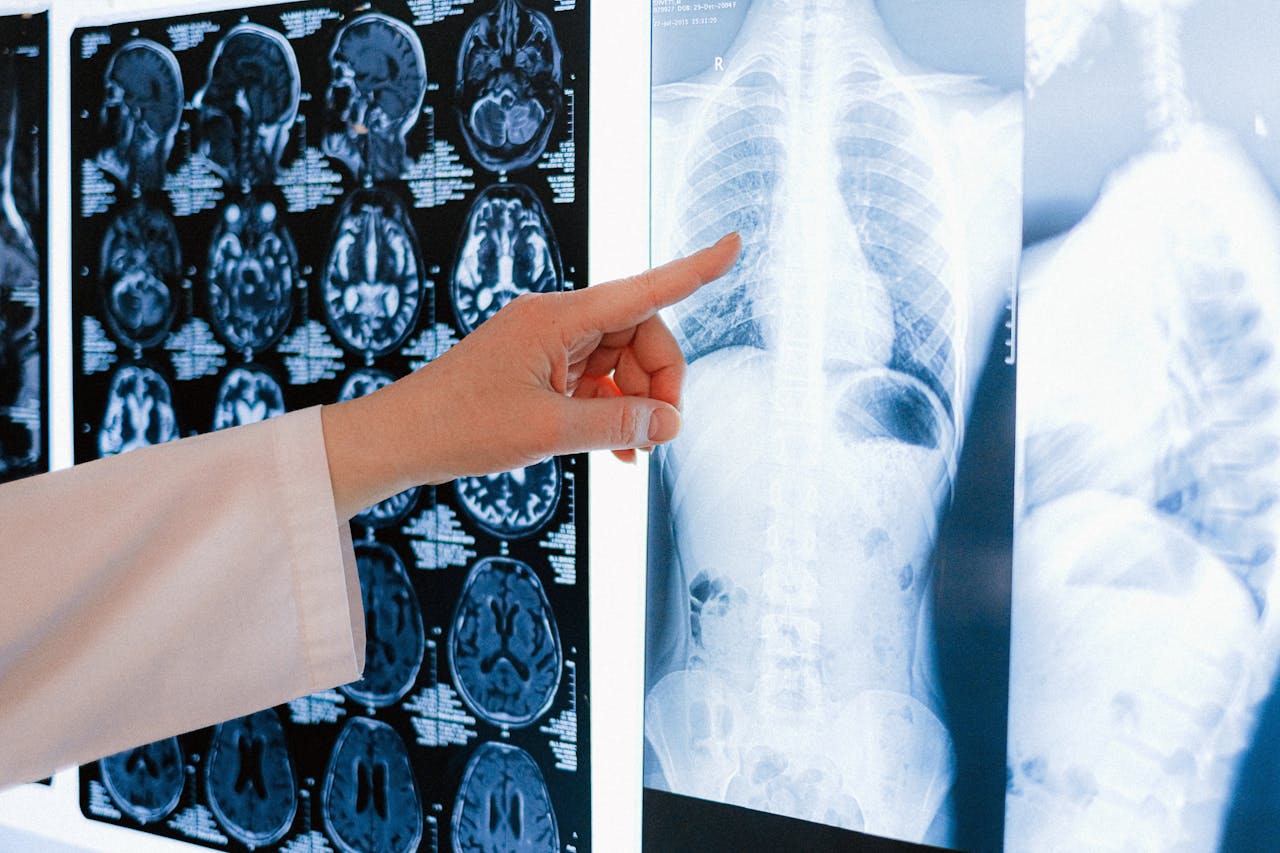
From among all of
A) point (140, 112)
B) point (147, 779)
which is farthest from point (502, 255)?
point (147, 779)

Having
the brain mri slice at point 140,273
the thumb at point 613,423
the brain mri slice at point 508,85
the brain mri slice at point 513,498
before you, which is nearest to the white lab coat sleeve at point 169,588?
the thumb at point 613,423

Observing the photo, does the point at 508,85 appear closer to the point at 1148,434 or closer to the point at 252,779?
the point at 1148,434

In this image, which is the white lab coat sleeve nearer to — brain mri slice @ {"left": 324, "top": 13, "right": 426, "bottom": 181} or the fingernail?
the fingernail

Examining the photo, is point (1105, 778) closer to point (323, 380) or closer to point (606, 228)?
point (606, 228)

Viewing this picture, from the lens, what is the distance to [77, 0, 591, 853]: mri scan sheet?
3.38 ft

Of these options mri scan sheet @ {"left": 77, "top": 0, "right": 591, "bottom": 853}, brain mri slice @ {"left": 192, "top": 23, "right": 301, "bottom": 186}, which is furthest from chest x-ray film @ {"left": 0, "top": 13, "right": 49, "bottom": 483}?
brain mri slice @ {"left": 192, "top": 23, "right": 301, "bottom": 186}

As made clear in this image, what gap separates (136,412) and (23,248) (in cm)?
31

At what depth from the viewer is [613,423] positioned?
0.71 metres

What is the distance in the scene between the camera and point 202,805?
1232 millimetres

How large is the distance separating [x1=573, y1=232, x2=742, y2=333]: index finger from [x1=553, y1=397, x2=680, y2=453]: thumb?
0.06 metres

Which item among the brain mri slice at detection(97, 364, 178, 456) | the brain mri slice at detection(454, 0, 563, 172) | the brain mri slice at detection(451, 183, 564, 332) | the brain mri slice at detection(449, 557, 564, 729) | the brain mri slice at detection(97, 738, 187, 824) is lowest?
the brain mri slice at detection(97, 738, 187, 824)

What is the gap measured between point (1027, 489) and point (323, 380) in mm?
782

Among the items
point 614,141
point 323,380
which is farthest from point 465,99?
point 323,380

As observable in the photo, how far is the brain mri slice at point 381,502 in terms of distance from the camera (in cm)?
110
